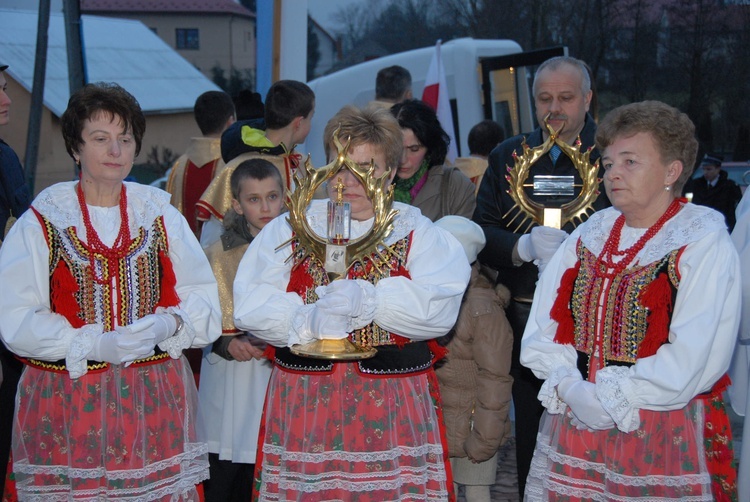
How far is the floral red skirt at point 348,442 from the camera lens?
11.1 feet

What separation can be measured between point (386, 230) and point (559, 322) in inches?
28.0

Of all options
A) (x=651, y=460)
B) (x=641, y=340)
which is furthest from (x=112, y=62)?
(x=651, y=460)

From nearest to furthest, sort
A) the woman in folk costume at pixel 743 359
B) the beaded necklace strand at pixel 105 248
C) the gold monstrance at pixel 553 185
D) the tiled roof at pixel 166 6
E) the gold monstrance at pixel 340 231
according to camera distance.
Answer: the gold monstrance at pixel 340 231
the beaded necklace strand at pixel 105 248
the woman in folk costume at pixel 743 359
the gold monstrance at pixel 553 185
the tiled roof at pixel 166 6

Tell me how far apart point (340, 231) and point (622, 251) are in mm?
1001

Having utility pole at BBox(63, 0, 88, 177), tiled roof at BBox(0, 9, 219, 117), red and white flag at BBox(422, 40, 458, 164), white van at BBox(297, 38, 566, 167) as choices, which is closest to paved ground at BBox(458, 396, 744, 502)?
red and white flag at BBox(422, 40, 458, 164)

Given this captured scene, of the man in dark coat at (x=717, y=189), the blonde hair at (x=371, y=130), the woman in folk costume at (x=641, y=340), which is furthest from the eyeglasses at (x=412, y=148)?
the man in dark coat at (x=717, y=189)

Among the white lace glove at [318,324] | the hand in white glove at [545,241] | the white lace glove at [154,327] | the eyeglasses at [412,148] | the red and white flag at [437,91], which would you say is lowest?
the white lace glove at [154,327]

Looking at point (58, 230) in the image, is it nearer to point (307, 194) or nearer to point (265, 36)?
point (307, 194)

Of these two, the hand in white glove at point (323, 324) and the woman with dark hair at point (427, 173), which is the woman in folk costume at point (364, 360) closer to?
the hand in white glove at point (323, 324)

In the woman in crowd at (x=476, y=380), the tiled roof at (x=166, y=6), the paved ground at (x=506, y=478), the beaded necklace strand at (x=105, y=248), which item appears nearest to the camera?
the beaded necklace strand at (x=105, y=248)

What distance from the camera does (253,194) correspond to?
15.1 feet

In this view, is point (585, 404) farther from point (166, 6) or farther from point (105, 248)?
point (166, 6)

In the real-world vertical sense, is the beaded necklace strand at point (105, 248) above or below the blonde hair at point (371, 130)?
below

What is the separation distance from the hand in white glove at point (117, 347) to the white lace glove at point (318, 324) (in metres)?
0.55
